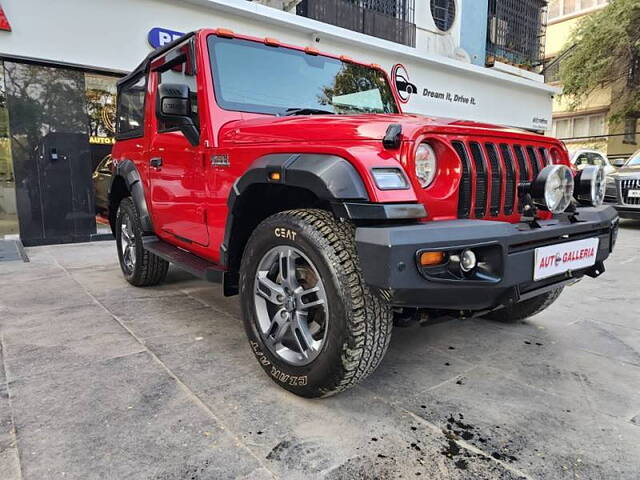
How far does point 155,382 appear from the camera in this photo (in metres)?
2.45

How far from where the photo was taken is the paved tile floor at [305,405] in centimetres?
178

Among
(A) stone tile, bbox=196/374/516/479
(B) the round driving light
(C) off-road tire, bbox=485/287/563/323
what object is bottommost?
(A) stone tile, bbox=196/374/516/479

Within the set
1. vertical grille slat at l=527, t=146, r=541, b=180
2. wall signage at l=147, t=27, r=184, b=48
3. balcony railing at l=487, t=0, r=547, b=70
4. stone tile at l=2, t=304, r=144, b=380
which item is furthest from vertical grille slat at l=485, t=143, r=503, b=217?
balcony railing at l=487, t=0, r=547, b=70

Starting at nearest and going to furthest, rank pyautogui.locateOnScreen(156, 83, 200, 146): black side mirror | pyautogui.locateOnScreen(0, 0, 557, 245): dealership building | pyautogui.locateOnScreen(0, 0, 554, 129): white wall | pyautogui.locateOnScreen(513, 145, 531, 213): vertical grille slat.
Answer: pyautogui.locateOnScreen(513, 145, 531, 213): vertical grille slat
pyautogui.locateOnScreen(156, 83, 200, 146): black side mirror
pyautogui.locateOnScreen(0, 0, 554, 129): white wall
pyautogui.locateOnScreen(0, 0, 557, 245): dealership building

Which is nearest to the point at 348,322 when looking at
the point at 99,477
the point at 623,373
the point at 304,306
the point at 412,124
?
the point at 304,306

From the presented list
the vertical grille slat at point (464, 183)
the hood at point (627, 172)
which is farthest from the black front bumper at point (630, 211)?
the vertical grille slat at point (464, 183)

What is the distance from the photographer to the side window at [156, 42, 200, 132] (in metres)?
3.00

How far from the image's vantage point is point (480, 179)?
222 cm

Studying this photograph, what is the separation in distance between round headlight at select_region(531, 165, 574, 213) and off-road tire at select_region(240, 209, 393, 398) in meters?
0.91

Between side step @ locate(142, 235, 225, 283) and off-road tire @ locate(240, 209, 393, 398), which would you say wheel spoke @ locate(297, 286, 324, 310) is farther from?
side step @ locate(142, 235, 225, 283)

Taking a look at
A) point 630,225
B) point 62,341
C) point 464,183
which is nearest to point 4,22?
point 62,341

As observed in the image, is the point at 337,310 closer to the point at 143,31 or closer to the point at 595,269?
the point at 595,269

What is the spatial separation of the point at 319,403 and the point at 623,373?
1791mm

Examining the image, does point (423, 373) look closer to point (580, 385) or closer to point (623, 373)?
point (580, 385)
